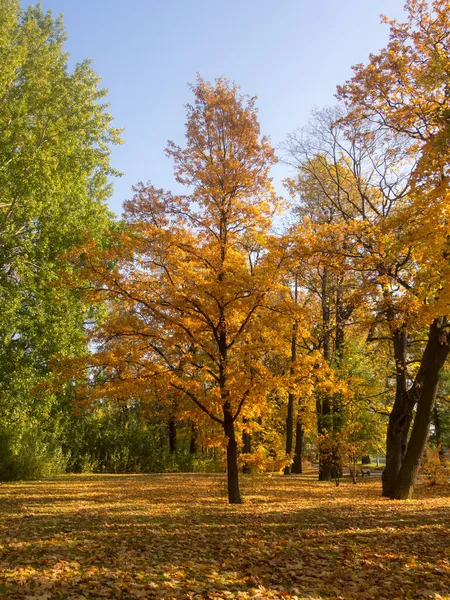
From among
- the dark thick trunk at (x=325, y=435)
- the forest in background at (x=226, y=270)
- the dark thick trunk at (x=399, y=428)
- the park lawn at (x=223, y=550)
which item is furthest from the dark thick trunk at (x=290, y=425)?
the park lawn at (x=223, y=550)

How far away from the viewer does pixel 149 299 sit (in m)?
9.74

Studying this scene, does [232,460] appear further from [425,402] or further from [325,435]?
[325,435]

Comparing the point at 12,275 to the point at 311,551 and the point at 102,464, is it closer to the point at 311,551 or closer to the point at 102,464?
the point at 102,464

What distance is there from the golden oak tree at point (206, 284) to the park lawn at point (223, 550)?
242cm

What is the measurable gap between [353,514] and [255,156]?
790cm

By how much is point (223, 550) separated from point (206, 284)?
4893mm

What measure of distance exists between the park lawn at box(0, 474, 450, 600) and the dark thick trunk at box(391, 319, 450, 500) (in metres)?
0.82

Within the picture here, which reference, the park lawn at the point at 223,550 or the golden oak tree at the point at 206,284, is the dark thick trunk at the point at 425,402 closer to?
the park lawn at the point at 223,550

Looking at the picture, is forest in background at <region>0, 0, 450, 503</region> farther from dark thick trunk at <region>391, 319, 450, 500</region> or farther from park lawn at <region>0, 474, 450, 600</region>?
park lawn at <region>0, 474, 450, 600</region>

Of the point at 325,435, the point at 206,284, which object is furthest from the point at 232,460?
the point at 325,435

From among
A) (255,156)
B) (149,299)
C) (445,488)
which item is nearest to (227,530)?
(149,299)

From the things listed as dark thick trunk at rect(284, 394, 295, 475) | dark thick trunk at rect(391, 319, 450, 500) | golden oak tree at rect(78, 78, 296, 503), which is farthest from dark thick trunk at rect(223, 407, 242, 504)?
dark thick trunk at rect(284, 394, 295, 475)

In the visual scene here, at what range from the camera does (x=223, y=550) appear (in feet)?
19.4

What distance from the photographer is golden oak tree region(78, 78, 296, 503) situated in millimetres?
9484
